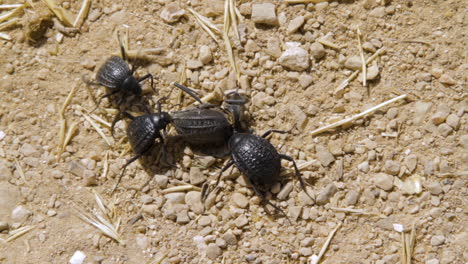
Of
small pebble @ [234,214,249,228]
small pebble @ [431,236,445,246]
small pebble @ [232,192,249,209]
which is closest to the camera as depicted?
small pebble @ [431,236,445,246]

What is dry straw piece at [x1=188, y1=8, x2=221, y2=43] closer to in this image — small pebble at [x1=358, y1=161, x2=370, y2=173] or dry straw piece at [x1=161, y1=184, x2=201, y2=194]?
dry straw piece at [x1=161, y1=184, x2=201, y2=194]

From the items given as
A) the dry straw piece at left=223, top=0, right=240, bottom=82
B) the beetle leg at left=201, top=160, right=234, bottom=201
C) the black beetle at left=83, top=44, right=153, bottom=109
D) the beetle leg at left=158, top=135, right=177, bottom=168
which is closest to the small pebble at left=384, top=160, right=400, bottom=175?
the beetle leg at left=201, top=160, right=234, bottom=201

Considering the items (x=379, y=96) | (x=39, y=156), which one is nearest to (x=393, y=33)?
(x=379, y=96)

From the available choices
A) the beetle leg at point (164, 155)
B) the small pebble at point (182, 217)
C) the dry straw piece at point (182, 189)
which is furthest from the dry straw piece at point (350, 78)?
the small pebble at point (182, 217)

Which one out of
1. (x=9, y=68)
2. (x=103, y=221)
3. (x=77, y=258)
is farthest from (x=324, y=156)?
(x=9, y=68)

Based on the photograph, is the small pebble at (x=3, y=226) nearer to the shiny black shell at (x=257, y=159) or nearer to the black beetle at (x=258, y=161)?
the black beetle at (x=258, y=161)

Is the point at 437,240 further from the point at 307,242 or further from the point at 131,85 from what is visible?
the point at 131,85

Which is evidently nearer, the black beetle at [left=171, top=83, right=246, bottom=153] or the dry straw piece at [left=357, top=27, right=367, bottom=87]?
the black beetle at [left=171, top=83, right=246, bottom=153]
